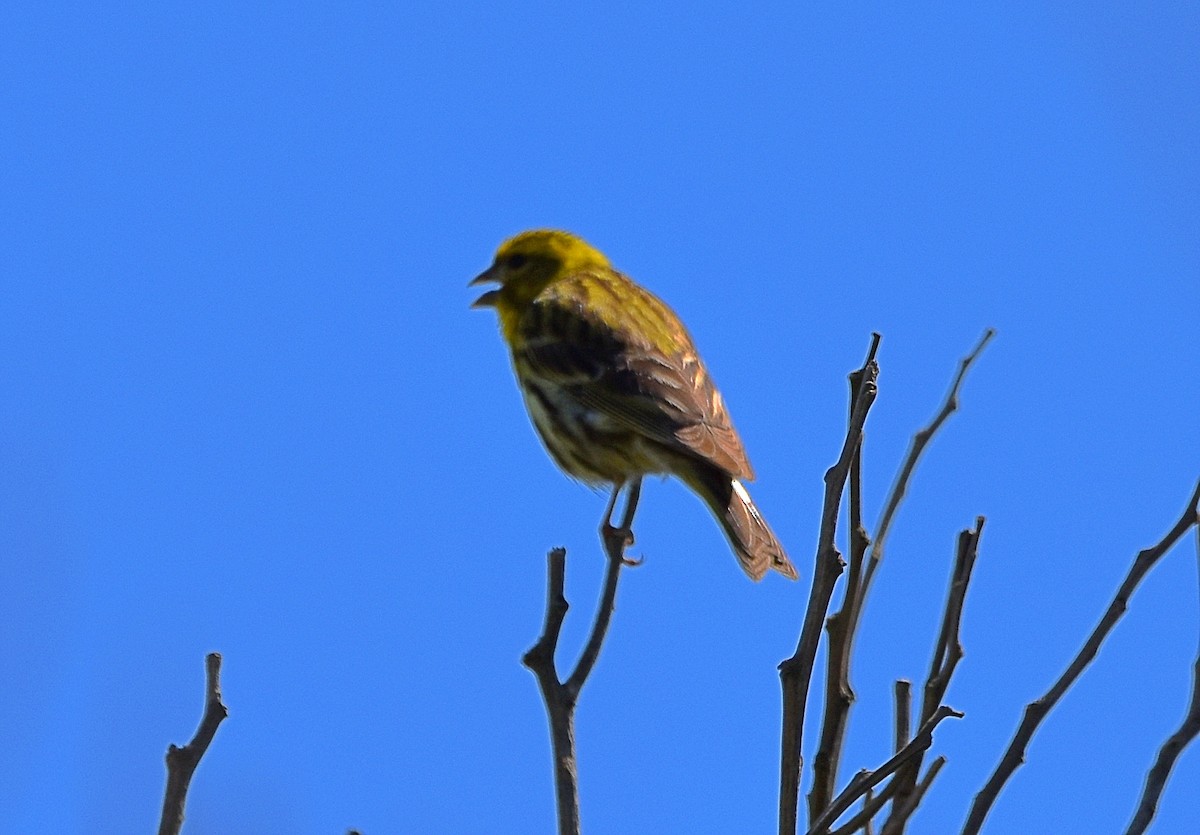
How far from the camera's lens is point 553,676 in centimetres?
255

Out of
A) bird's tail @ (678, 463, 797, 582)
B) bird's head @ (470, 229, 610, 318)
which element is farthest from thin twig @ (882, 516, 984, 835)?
bird's head @ (470, 229, 610, 318)

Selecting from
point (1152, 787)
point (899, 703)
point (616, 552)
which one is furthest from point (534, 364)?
point (1152, 787)

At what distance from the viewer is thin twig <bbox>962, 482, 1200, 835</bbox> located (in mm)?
2117

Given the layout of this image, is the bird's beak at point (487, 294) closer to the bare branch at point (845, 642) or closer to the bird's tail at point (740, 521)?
the bird's tail at point (740, 521)

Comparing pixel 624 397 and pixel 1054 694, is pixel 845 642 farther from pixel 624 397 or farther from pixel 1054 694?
pixel 624 397

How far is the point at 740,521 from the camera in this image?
5.04 meters

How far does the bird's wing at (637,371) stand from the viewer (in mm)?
5293

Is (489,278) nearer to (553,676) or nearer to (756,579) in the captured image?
(756,579)

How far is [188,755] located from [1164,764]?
4.29 ft

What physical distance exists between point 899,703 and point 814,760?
22 cm

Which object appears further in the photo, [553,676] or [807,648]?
[553,676]

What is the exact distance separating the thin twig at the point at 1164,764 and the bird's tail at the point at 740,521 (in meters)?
2.46

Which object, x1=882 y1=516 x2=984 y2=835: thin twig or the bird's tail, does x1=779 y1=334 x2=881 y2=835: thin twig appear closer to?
x1=882 y1=516 x2=984 y2=835: thin twig

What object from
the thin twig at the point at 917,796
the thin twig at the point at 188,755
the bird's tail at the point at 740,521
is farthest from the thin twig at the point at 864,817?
the bird's tail at the point at 740,521
